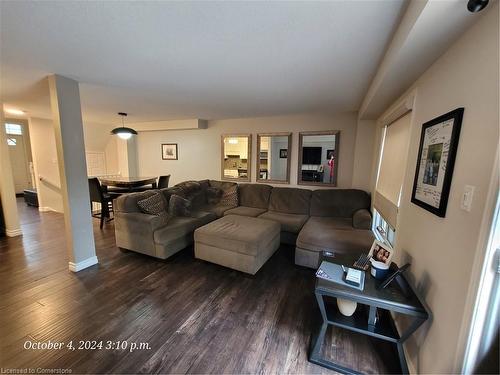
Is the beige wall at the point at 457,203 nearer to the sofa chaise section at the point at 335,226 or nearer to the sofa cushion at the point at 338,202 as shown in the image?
the sofa chaise section at the point at 335,226

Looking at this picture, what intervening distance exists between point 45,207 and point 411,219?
7.38m

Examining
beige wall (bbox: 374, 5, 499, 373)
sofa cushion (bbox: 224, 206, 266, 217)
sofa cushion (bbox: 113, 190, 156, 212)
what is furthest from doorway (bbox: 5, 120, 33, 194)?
beige wall (bbox: 374, 5, 499, 373)

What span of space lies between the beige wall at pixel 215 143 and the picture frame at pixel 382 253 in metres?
2.49

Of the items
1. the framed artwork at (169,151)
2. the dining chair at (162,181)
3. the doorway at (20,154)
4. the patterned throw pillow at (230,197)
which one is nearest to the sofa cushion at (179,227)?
the patterned throw pillow at (230,197)

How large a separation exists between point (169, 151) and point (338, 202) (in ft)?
14.2

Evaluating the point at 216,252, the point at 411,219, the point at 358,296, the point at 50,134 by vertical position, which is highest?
the point at 50,134

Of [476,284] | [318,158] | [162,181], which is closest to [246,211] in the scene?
[318,158]

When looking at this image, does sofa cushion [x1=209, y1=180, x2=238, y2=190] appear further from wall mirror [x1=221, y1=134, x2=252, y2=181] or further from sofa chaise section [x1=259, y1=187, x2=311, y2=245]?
sofa chaise section [x1=259, y1=187, x2=311, y2=245]

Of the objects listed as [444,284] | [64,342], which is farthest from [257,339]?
[64,342]

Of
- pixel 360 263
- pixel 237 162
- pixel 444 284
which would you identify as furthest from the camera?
pixel 237 162

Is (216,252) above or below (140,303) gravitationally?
above

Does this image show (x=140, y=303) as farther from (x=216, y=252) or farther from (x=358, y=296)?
(x=358, y=296)

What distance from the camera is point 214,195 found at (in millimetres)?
4613

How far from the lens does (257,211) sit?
159 inches
